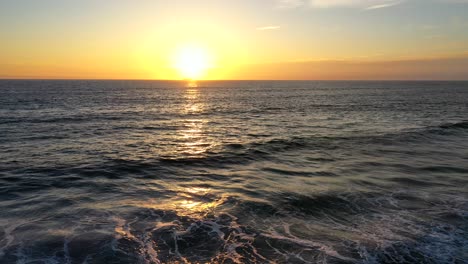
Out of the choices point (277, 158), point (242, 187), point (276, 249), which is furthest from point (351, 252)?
point (277, 158)

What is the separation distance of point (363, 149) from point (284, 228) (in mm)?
16951

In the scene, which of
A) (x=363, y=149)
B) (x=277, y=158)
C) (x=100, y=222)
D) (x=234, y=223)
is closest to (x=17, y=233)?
(x=100, y=222)

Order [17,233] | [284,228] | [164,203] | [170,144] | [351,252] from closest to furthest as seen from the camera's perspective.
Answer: [351,252]
[17,233]
[284,228]
[164,203]
[170,144]

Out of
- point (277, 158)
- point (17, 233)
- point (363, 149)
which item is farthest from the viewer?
point (363, 149)

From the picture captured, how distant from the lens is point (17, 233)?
1145 cm

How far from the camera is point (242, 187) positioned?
1734 cm

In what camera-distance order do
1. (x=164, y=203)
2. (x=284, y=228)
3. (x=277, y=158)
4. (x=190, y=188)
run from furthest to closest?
1. (x=277, y=158)
2. (x=190, y=188)
3. (x=164, y=203)
4. (x=284, y=228)

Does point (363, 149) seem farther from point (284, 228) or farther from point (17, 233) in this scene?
point (17, 233)

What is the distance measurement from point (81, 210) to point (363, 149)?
2143 centimetres

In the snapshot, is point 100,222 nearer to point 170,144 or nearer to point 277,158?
point 277,158

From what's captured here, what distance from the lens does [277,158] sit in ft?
79.3

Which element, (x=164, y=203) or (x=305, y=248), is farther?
(x=164, y=203)

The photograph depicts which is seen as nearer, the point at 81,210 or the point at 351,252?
the point at 351,252

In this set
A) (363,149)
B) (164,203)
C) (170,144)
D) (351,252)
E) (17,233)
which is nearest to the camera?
(351,252)
